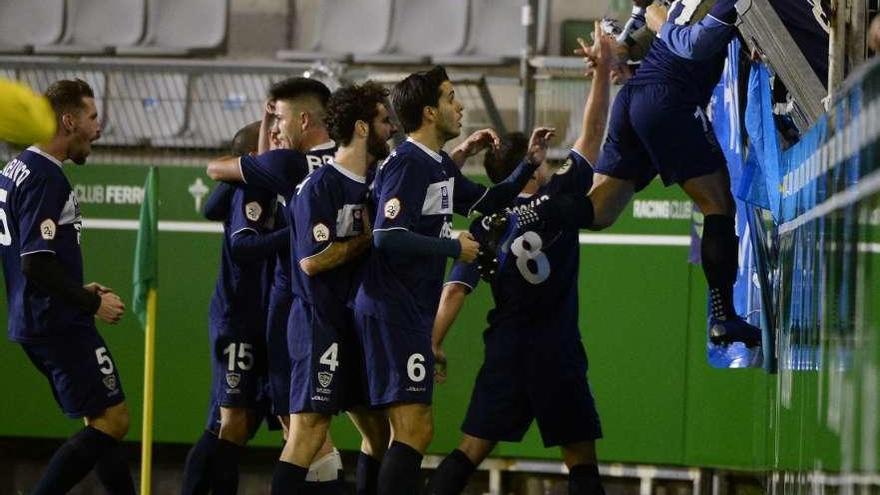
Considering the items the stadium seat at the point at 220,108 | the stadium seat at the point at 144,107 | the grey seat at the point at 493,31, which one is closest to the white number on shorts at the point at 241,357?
the stadium seat at the point at 220,108

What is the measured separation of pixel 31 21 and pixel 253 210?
544 centimetres

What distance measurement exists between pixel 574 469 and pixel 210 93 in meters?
4.43

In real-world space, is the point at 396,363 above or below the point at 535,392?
above

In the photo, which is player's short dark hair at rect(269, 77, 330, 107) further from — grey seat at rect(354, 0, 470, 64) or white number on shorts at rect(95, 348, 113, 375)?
grey seat at rect(354, 0, 470, 64)

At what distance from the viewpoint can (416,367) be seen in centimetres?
540

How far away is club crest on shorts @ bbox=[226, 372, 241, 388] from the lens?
642 centimetres

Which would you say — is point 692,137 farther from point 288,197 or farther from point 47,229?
point 47,229

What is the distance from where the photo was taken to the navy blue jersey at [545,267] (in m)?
6.17

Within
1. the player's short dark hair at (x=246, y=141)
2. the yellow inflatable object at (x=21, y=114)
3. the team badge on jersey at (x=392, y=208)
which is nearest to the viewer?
the yellow inflatable object at (x=21, y=114)

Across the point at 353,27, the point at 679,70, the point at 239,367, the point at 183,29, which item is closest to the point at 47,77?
the point at 183,29

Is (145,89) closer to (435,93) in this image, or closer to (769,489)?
(435,93)

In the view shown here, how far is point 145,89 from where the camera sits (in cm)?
984

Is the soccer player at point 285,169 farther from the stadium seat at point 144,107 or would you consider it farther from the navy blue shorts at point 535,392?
the stadium seat at point 144,107

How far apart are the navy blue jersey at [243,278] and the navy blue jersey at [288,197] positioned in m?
0.11
